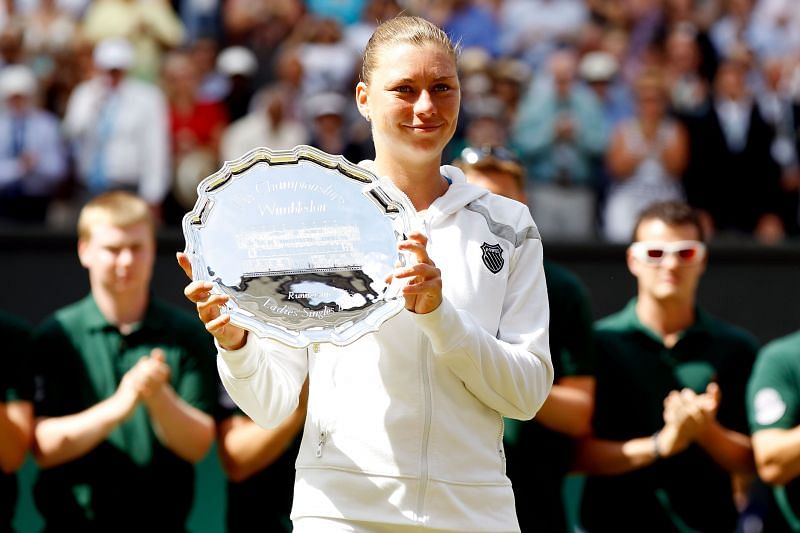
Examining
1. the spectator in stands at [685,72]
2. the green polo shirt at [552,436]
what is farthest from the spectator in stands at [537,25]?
the green polo shirt at [552,436]

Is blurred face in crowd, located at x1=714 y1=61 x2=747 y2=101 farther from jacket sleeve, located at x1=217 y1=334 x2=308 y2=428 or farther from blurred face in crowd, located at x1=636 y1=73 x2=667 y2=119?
jacket sleeve, located at x1=217 y1=334 x2=308 y2=428

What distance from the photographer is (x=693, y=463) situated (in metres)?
5.27

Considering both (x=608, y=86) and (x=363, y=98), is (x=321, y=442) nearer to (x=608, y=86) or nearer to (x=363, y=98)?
(x=363, y=98)

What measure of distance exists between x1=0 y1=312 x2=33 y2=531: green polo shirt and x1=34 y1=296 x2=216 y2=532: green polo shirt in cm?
6

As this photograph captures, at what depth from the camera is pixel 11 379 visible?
16.9 ft

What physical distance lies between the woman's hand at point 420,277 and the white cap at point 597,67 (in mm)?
7276

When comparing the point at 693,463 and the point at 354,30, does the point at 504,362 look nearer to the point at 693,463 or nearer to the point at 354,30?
the point at 693,463

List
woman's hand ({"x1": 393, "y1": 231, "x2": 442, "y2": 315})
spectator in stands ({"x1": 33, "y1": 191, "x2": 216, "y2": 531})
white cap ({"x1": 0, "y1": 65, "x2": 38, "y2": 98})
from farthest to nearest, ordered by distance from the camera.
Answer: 1. white cap ({"x1": 0, "y1": 65, "x2": 38, "y2": 98})
2. spectator in stands ({"x1": 33, "y1": 191, "x2": 216, "y2": 531})
3. woman's hand ({"x1": 393, "y1": 231, "x2": 442, "y2": 315})

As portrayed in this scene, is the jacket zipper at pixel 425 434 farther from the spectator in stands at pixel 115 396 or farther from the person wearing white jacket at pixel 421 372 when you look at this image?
the spectator in stands at pixel 115 396

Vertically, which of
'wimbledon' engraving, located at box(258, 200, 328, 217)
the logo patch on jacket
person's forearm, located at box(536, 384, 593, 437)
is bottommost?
person's forearm, located at box(536, 384, 593, 437)

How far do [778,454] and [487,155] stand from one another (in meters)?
1.53

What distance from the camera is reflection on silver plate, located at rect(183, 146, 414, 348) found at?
2959mm

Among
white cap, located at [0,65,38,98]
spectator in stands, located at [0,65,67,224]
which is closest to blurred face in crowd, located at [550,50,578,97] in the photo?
spectator in stands, located at [0,65,67,224]

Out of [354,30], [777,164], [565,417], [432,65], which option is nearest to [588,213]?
[777,164]
